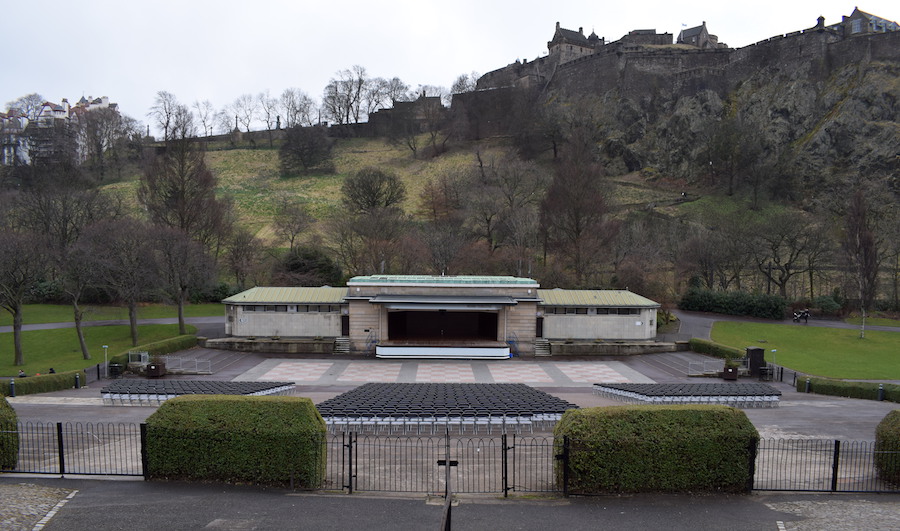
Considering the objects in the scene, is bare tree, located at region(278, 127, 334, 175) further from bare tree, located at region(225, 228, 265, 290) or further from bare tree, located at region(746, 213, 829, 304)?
bare tree, located at region(746, 213, 829, 304)

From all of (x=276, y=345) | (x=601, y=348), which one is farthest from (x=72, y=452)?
(x=601, y=348)

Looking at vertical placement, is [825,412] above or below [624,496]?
below

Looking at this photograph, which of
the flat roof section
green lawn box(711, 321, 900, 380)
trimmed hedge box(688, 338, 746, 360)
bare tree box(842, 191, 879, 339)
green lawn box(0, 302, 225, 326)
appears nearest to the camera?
green lawn box(711, 321, 900, 380)

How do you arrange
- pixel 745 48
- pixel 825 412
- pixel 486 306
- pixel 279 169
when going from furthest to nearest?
pixel 279 169
pixel 745 48
pixel 486 306
pixel 825 412

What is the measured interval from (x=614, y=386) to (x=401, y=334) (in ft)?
64.8

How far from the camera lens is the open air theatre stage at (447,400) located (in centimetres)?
1752

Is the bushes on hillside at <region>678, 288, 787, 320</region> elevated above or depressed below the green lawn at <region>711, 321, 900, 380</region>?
above

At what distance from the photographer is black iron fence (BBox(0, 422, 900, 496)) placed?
39.1 feet

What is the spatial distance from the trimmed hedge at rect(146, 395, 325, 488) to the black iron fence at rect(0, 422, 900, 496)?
369mm

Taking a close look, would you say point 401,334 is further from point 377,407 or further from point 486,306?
point 377,407

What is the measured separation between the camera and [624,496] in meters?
11.4

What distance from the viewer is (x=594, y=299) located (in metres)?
38.2

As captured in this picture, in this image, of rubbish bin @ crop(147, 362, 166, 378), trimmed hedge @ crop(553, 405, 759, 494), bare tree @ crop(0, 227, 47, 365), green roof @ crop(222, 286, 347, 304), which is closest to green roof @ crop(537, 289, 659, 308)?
green roof @ crop(222, 286, 347, 304)

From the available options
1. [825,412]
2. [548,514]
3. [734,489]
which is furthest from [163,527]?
[825,412]
